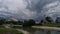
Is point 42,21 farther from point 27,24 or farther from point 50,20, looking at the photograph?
point 27,24

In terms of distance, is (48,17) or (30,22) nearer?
(30,22)

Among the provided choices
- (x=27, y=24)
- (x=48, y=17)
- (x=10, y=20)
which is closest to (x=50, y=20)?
(x=48, y=17)

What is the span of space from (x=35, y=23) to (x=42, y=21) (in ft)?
29.8

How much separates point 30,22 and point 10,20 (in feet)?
70.9

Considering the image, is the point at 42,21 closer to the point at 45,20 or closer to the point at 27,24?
the point at 45,20

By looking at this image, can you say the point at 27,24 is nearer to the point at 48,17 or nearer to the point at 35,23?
the point at 35,23

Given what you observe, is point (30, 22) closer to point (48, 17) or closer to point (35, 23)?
point (35, 23)

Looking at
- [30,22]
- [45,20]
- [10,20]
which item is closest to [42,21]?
[45,20]

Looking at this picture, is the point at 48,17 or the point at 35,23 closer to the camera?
the point at 35,23

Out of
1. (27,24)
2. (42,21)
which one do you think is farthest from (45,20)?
(27,24)

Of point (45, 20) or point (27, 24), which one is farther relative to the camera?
point (45, 20)

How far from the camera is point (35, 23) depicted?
123625 millimetres

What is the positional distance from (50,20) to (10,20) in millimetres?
33841

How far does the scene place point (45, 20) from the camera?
130 m
